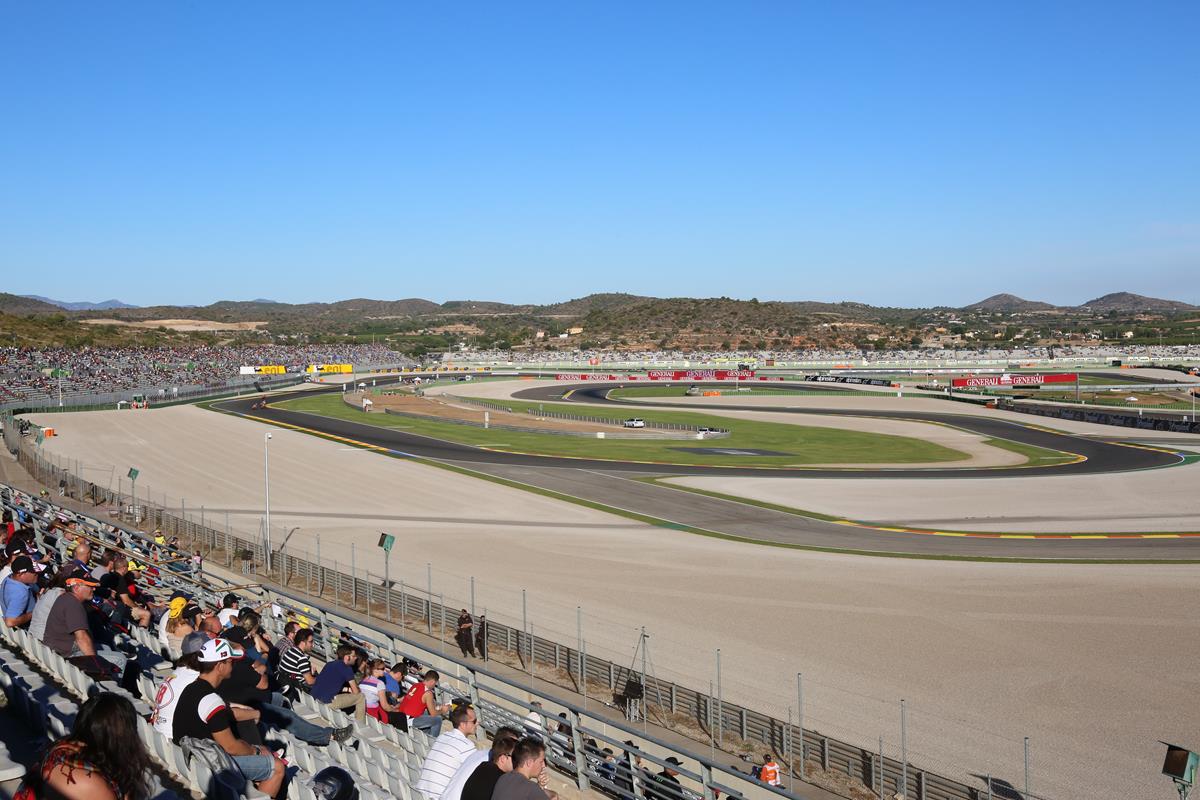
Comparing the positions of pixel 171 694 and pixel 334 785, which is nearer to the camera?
pixel 334 785

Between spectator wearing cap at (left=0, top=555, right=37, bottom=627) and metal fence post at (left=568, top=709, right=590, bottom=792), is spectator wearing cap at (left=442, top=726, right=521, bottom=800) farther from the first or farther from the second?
spectator wearing cap at (left=0, top=555, right=37, bottom=627)

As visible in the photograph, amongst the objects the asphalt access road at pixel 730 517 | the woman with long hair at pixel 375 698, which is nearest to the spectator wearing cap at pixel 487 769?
the woman with long hair at pixel 375 698

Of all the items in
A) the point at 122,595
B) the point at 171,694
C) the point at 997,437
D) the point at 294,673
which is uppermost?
the point at 171,694

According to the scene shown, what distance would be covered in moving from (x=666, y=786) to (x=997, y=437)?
233 feet

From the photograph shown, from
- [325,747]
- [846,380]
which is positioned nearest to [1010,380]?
[846,380]

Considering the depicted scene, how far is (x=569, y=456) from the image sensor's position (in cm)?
6469

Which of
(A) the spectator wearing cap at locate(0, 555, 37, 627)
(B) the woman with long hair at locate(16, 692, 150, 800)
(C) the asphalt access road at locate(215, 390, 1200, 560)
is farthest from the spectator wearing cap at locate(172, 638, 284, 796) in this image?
(C) the asphalt access road at locate(215, 390, 1200, 560)

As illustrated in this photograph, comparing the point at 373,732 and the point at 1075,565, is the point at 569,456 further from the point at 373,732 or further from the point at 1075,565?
the point at 373,732

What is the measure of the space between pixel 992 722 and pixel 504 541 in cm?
2136

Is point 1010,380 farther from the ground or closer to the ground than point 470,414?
farther from the ground

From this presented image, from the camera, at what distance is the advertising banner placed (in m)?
129

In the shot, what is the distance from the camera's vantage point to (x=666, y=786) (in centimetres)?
1120

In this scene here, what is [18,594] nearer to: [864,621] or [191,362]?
[864,621]

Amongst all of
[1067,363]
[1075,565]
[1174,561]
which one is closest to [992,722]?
[1075,565]
